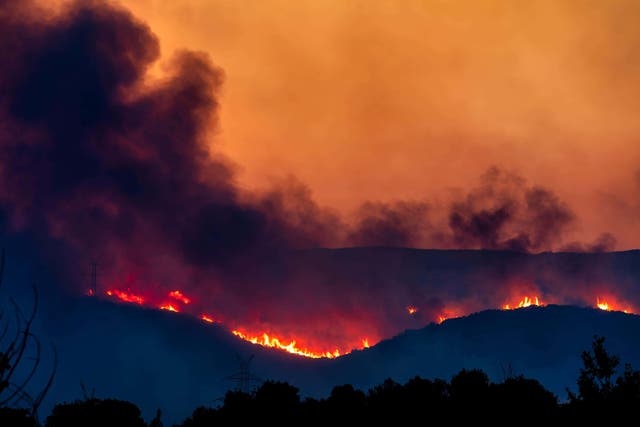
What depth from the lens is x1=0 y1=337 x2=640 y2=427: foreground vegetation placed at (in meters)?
54.0

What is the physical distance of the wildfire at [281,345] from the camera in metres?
188

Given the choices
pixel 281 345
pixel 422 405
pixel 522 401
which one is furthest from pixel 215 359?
pixel 522 401

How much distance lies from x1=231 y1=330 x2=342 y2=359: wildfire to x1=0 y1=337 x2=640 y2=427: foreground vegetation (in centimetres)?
11958

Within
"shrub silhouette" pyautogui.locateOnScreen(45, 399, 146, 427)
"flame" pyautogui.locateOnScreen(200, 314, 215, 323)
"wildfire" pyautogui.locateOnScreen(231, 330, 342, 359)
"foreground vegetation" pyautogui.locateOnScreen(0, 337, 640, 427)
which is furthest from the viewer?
"flame" pyautogui.locateOnScreen(200, 314, 215, 323)

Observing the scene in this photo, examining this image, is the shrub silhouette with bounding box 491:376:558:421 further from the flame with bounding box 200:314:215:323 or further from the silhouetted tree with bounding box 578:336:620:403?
the flame with bounding box 200:314:215:323

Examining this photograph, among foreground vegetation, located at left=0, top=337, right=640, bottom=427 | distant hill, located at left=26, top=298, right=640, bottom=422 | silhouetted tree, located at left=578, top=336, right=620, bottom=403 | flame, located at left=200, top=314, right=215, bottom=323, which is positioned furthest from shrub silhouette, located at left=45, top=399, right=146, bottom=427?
flame, located at left=200, top=314, right=215, bottom=323

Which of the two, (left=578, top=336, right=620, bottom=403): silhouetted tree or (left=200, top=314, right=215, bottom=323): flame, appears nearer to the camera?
(left=578, top=336, right=620, bottom=403): silhouetted tree

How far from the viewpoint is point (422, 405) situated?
204ft

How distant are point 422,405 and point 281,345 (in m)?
131

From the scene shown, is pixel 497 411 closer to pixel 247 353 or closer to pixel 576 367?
pixel 247 353

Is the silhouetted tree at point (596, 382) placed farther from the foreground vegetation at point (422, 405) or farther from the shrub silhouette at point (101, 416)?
the shrub silhouette at point (101, 416)

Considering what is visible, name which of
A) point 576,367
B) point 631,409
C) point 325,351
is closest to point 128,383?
point 325,351

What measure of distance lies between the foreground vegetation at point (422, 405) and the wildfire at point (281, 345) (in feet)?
392

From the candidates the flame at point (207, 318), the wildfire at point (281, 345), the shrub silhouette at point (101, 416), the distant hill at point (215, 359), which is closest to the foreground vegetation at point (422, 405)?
the shrub silhouette at point (101, 416)
